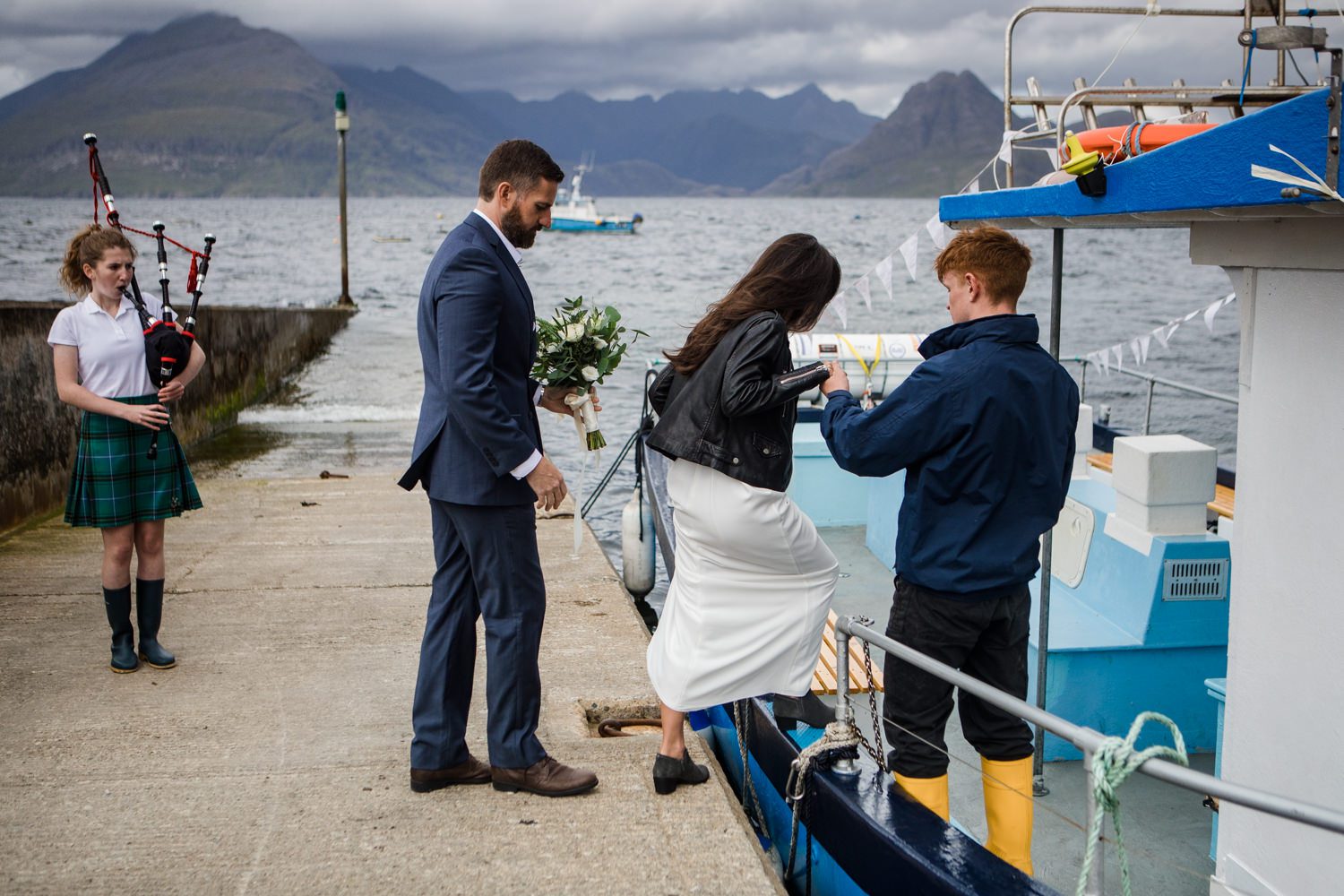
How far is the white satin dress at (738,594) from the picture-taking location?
10.7 feet

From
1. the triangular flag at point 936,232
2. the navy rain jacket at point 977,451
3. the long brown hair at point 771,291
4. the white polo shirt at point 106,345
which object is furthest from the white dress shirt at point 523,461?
the triangular flag at point 936,232

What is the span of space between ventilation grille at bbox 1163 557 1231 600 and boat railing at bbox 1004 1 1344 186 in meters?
1.76

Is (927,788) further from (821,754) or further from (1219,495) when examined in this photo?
(1219,495)

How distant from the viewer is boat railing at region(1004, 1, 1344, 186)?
374 centimetres

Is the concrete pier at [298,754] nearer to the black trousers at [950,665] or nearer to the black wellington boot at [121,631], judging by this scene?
the black wellington boot at [121,631]

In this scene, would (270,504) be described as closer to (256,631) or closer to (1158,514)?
(256,631)

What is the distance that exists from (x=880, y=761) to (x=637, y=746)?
97cm

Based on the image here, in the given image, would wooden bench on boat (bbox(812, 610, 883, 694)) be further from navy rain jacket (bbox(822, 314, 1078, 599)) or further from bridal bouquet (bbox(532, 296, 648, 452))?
navy rain jacket (bbox(822, 314, 1078, 599))

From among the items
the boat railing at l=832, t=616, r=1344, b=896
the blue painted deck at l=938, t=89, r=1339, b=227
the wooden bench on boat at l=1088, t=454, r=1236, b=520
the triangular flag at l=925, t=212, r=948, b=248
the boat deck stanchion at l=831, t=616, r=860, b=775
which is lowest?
the boat deck stanchion at l=831, t=616, r=860, b=775

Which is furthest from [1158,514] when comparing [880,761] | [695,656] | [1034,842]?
[695,656]

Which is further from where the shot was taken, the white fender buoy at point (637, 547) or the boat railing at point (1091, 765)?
the white fender buoy at point (637, 547)

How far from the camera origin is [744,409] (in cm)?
314

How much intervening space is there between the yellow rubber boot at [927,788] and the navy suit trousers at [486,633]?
3.61 feet

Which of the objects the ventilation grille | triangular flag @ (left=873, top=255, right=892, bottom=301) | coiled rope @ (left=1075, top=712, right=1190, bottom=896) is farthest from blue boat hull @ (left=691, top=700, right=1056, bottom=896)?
triangular flag @ (left=873, top=255, right=892, bottom=301)
